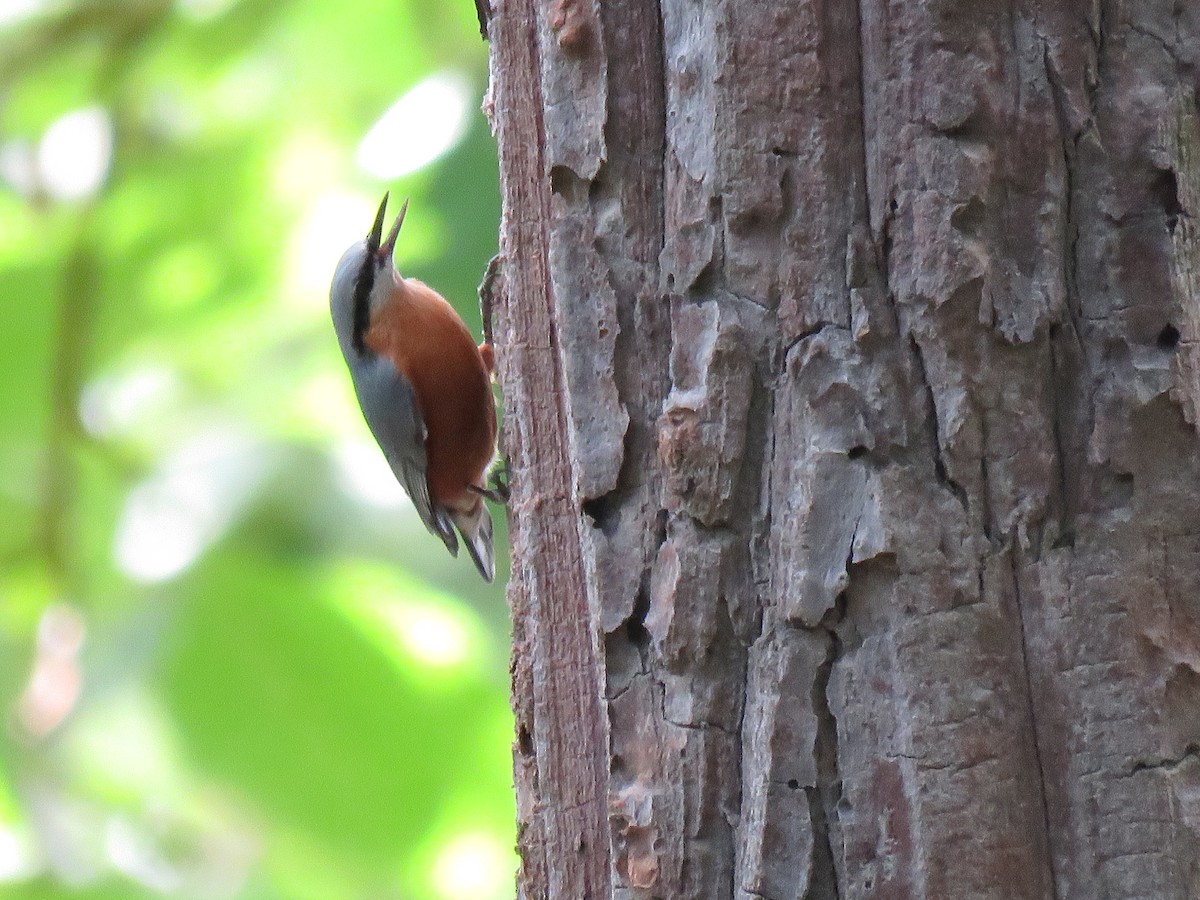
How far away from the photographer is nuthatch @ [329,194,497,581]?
2225 mm

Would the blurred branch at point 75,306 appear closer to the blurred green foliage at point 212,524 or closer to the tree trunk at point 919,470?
the blurred green foliage at point 212,524

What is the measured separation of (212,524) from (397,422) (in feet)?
1.22

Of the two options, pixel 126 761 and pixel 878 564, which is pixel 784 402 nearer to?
pixel 878 564

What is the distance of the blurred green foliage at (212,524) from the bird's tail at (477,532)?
7 cm

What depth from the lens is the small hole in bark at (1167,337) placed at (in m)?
0.81

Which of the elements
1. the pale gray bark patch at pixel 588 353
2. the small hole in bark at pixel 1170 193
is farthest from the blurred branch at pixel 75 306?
the small hole in bark at pixel 1170 193

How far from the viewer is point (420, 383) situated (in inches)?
89.1

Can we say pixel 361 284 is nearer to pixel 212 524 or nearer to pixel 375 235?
pixel 375 235

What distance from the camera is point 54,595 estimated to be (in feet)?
7.55

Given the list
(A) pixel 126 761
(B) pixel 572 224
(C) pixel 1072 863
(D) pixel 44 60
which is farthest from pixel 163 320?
(C) pixel 1072 863

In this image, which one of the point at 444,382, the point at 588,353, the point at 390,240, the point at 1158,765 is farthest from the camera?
the point at 390,240

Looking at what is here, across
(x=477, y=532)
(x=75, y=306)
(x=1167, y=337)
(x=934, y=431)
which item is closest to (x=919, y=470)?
(x=934, y=431)

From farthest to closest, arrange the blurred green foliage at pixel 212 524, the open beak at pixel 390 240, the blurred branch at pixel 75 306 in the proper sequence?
the open beak at pixel 390 240
the blurred branch at pixel 75 306
the blurred green foliage at pixel 212 524

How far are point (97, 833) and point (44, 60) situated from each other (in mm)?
1509
